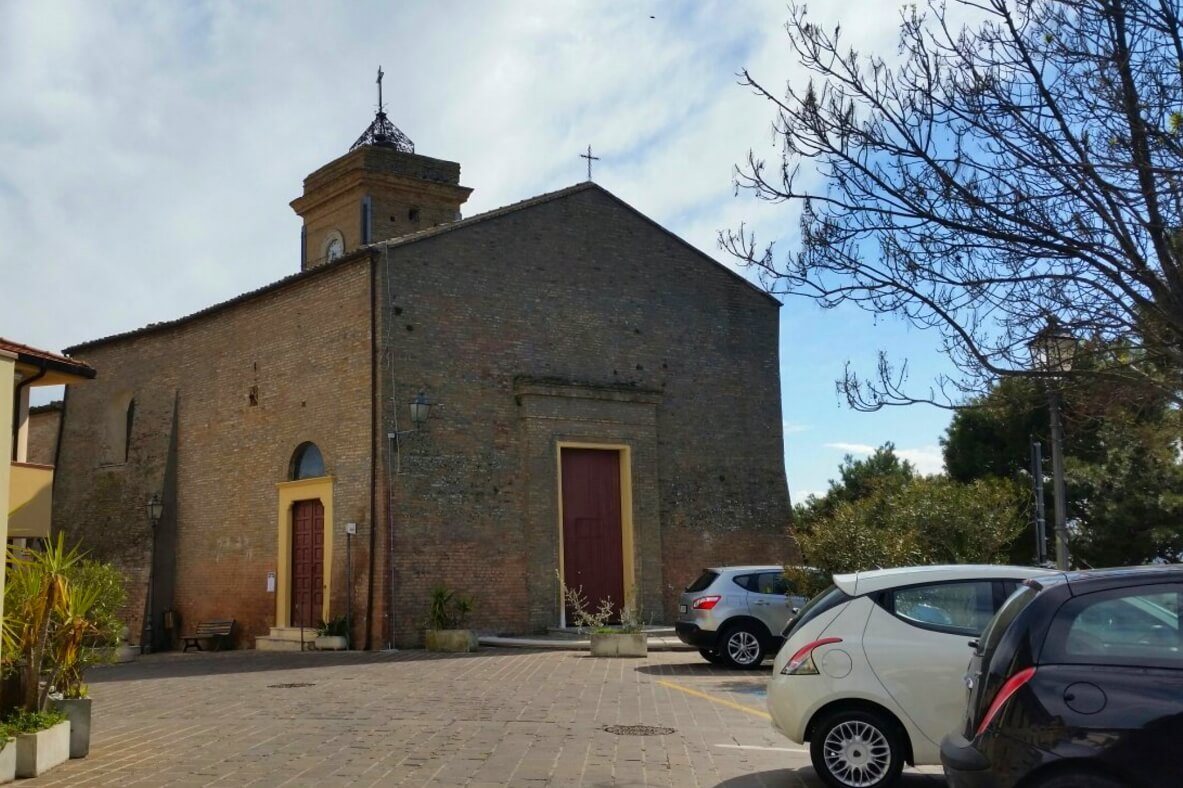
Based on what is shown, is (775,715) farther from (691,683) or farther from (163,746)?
(691,683)

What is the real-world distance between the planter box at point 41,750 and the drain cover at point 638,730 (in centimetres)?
455

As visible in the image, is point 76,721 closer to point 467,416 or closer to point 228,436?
point 467,416

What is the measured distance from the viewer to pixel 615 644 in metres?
18.3

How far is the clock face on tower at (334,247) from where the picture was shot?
108ft

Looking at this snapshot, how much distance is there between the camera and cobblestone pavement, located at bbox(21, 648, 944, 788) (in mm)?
8227

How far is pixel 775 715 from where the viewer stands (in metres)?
7.90

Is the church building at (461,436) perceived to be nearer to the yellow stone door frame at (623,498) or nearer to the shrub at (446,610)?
the yellow stone door frame at (623,498)

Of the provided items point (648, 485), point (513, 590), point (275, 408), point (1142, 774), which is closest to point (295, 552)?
point (275, 408)

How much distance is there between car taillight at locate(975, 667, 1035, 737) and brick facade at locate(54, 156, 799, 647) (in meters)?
16.1

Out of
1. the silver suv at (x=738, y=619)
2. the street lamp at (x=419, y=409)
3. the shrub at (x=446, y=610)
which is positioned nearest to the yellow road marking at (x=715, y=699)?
the silver suv at (x=738, y=619)

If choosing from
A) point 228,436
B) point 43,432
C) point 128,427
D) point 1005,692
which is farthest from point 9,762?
point 43,432

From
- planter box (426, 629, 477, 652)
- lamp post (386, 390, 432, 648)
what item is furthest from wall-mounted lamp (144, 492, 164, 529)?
planter box (426, 629, 477, 652)

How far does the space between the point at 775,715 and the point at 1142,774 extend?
330cm

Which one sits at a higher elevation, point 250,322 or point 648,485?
point 250,322
